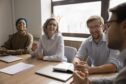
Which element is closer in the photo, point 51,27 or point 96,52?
point 96,52

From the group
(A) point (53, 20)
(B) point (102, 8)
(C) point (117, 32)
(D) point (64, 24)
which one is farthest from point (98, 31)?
(D) point (64, 24)

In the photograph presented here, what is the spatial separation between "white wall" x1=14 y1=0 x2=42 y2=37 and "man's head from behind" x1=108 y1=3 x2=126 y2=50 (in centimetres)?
259

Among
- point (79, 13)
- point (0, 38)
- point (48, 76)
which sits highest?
point (79, 13)

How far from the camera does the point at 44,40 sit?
2.36 meters

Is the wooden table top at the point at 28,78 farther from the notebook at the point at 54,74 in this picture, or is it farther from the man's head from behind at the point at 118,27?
the man's head from behind at the point at 118,27

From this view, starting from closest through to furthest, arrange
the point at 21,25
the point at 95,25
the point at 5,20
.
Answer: the point at 95,25, the point at 21,25, the point at 5,20

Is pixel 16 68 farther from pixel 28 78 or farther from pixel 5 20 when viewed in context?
pixel 5 20

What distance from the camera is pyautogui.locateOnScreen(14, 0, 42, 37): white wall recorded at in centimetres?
330

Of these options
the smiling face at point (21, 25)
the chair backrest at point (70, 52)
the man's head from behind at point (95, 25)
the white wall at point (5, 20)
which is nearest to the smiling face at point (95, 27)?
the man's head from behind at point (95, 25)

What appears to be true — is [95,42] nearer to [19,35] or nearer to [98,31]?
[98,31]

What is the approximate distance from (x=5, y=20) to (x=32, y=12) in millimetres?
745

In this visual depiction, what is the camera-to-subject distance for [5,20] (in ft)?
11.8

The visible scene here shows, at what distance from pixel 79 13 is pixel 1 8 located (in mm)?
1833

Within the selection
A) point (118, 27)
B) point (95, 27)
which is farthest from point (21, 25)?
point (118, 27)
